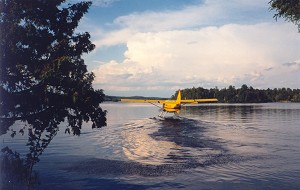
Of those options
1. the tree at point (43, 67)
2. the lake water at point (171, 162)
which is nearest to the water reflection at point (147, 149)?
the lake water at point (171, 162)

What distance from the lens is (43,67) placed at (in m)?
13.6

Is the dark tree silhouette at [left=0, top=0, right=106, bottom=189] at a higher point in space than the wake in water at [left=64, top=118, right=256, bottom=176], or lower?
higher

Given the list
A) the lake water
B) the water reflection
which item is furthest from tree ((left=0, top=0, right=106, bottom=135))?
the water reflection

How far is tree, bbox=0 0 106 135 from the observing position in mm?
13234

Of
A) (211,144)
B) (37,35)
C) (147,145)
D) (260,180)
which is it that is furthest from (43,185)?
(211,144)

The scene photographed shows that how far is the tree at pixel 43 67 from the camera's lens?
43.4ft

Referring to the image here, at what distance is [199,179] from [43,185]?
8.98 meters

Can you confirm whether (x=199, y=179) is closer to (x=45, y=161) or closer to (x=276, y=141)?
(x=45, y=161)

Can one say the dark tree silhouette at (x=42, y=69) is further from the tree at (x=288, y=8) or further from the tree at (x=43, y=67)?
the tree at (x=288, y=8)

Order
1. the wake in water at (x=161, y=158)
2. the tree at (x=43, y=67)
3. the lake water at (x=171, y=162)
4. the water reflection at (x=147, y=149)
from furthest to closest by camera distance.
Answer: the water reflection at (x=147, y=149) → the wake in water at (x=161, y=158) → the lake water at (x=171, y=162) → the tree at (x=43, y=67)

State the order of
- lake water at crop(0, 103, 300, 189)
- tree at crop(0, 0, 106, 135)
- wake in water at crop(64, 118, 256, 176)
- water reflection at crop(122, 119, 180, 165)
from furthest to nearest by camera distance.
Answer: water reflection at crop(122, 119, 180, 165) < wake in water at crop(64, 118, 256, 176) < lake water at crop(0, 103, 300, 189) < tree at crop(0, 0, 106, 135)

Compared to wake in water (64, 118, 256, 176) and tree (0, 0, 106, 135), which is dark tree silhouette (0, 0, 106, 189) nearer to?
tree (0, 0, 106, 135)

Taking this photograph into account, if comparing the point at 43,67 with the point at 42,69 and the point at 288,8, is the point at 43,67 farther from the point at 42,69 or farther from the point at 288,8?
the point at 288,8

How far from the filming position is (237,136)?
37812 millimetres
